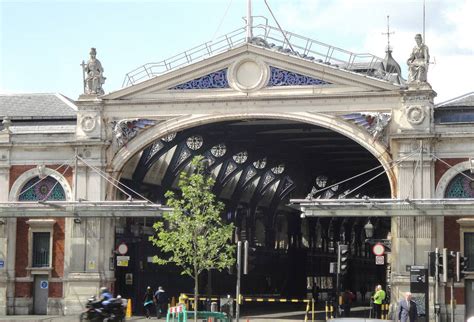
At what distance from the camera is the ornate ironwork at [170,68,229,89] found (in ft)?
172

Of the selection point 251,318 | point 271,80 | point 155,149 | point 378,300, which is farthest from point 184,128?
point 378,300

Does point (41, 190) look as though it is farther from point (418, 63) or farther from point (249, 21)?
point (418, 63)

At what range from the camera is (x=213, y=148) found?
61.8m

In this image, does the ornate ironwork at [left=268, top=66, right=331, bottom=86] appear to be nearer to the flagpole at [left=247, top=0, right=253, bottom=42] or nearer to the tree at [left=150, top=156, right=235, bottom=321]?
the flagpole at [left=247, top=0, right=253, bottom=42]

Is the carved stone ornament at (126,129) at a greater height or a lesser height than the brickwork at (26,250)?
greater


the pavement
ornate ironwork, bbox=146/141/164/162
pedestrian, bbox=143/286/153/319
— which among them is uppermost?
ornate ironwork, bbox=146/141/164/162

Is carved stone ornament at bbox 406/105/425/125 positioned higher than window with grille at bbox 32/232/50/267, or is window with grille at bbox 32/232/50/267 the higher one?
carved stone ornament at bbox 406/105/425/125

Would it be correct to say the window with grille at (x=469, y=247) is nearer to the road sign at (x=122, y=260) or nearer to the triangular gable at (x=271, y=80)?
the triangular gable at (x=271, y=80)

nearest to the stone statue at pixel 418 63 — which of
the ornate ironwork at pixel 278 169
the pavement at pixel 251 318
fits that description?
the pavement at pixel 251 318

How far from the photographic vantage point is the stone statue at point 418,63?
5053 centimetres

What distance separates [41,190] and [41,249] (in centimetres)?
282

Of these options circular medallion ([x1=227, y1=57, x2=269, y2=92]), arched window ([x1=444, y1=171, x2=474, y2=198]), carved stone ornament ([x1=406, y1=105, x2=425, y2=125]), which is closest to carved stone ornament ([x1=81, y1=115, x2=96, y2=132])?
circular medallion ([x1=227, y1=57, x2=269, y2=92])

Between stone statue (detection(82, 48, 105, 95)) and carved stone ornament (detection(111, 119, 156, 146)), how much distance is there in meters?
1.94

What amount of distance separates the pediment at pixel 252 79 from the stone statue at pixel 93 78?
159cm
